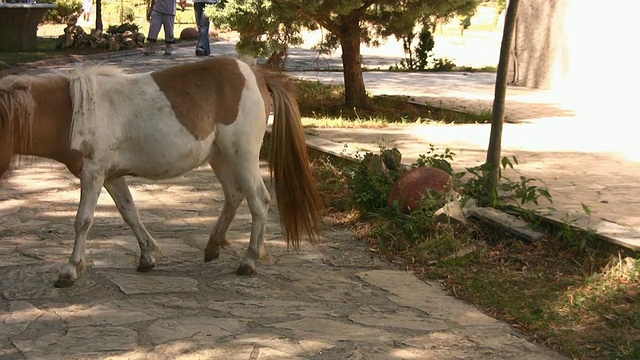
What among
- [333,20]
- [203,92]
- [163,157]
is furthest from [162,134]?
[333,20]

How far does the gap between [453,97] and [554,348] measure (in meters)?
9.14

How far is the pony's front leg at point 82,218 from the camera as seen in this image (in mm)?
5055

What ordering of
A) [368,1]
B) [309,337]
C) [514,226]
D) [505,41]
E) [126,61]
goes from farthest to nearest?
[126,61]
[368,1]
[505,41]
[514,226]
[309,337]

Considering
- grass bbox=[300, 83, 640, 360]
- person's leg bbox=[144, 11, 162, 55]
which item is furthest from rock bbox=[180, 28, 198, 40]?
grass bbox=[300, 83, 640, 360]

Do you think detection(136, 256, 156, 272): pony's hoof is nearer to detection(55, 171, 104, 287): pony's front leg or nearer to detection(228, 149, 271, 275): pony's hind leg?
detection(55, 171, 104, 287): pony's front leg

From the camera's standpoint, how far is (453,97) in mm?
13414

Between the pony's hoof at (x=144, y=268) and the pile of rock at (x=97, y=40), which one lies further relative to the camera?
the pile of rock at (x=97, y=40)

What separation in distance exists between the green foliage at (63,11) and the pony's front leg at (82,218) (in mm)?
23583

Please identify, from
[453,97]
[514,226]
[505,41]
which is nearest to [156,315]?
[514,226]

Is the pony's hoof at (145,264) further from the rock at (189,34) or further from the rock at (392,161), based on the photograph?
the rock at (189,34)

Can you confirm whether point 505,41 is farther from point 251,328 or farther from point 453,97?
point 453,97

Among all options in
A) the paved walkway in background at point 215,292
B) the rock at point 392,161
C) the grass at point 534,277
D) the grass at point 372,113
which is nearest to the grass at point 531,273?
the grass at point 534,277

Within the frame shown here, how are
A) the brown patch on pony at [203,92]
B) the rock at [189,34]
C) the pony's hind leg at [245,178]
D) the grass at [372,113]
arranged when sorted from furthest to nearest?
the rock at [189,34], the grass at [372,113], the pony's hind leg at [245,178], the brown patch on pony at [203,92]

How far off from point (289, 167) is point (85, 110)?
4.42 feet
